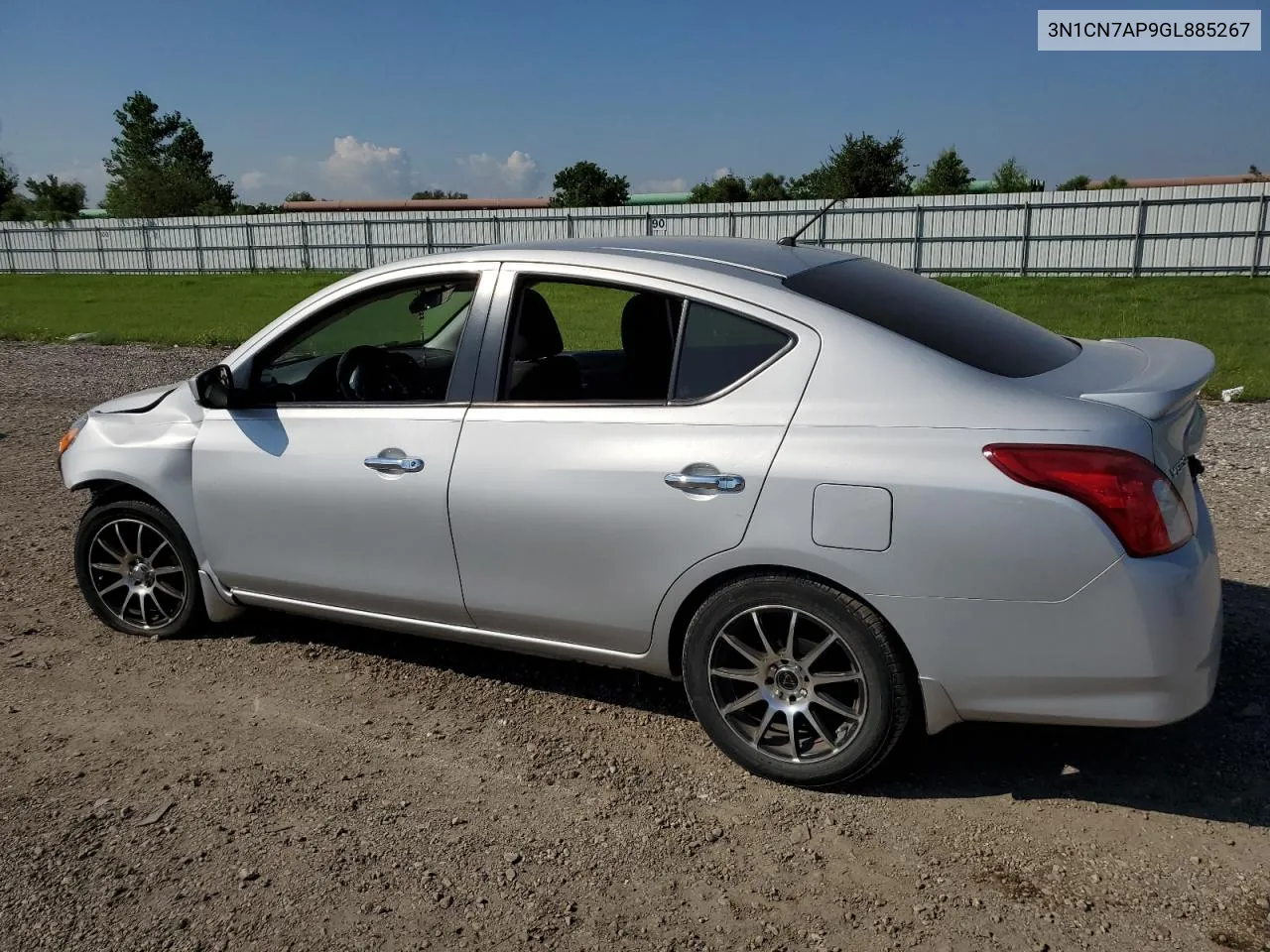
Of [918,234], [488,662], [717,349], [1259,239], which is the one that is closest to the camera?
[717,349]

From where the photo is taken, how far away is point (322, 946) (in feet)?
8.84

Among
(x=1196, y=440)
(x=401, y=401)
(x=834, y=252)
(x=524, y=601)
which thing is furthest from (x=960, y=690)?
(x=401, y=401)

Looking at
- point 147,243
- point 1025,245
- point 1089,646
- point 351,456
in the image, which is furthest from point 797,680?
point 147,243

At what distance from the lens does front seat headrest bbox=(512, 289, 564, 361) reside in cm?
379

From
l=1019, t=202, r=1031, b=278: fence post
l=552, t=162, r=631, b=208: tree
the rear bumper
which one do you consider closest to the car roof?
the rear bumper

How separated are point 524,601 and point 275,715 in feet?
3.77

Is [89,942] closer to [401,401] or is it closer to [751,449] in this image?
[401,401]

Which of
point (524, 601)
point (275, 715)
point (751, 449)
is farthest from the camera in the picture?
point (275, 715)

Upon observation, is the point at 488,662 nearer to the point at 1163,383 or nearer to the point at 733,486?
the point at 733,486

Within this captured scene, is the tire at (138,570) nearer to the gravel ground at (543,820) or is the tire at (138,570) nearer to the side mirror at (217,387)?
the gravel ground at (543,820)

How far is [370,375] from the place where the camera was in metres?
4.18

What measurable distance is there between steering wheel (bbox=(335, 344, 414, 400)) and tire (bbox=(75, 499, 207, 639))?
1059mm

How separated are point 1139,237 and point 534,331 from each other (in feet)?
94.1

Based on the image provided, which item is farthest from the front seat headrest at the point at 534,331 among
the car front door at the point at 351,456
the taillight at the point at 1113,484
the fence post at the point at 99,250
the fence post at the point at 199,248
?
the fence post at the point at 99,250
